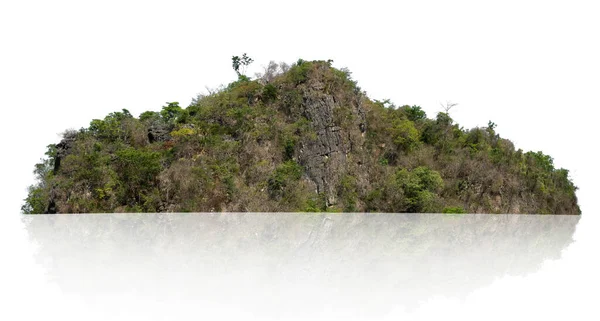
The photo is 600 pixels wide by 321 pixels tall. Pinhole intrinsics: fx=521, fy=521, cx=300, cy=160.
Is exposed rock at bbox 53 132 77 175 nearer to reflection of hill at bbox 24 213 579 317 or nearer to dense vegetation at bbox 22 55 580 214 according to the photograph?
dense vegetation at bbox 22 55 580 214

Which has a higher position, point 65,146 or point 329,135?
point 329,135

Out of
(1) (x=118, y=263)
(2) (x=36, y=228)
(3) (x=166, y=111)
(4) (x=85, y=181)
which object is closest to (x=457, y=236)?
(1) (x=118, y=263)

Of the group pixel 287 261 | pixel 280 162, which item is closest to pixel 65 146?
pixel 280 162

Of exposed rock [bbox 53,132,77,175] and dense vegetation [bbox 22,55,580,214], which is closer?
dense vegetation [bbox 22,55,580,214]

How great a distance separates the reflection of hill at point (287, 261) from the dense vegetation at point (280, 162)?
11.0m

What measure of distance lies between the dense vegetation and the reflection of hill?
10964 mm

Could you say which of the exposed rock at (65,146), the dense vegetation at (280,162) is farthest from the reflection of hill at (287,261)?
the exposed rock at (65,146)

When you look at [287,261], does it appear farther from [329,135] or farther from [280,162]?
[329,135]

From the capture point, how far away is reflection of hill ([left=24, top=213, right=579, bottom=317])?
A: 10.7 metres

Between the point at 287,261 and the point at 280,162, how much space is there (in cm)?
2552

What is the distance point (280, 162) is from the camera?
39.6m

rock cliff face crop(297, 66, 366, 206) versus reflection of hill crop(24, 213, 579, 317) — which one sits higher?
rock cliff face crop(297, 66, 366, 206)

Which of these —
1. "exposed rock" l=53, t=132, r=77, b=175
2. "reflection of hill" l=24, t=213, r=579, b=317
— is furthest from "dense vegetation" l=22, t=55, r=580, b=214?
"reflection of hill" l=24, t=213, r=579, b=317

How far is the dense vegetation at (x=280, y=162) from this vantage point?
34062 millimetres
